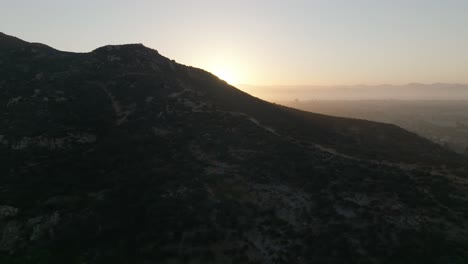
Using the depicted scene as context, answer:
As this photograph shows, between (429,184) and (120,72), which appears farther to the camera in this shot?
(120,72)

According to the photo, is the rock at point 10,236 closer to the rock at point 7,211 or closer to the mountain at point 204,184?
the mountain at point 204,184

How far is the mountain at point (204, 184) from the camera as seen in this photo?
32438mm

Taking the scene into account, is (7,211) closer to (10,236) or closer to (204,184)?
(10,236)

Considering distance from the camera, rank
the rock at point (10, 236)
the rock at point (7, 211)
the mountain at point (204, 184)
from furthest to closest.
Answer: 1. the rock at point (7, 211)
2. the mountain at point (204, 184)
3. the rock at point (10, 236)

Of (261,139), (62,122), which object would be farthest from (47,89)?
(261,139)

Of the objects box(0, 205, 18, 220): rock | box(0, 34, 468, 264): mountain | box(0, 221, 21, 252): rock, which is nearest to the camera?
box(0, 221, 21, 252): rock

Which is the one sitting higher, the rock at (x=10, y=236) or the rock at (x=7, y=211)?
the rock at (x=7, y=211)

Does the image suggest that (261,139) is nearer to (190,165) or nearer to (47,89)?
(190,165)

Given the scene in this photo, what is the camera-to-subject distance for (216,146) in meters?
54.2

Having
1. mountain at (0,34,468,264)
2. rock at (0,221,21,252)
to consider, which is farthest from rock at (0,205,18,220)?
rock at (0,221,21,252)

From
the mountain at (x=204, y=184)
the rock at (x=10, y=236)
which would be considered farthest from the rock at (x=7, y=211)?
the rock at (x=10, y=236)

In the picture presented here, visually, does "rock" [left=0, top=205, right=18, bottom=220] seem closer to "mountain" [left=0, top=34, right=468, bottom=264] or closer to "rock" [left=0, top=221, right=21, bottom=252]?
"mountain" [left=0, top=34, right=468, bottom=264]

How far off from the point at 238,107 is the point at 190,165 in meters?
28.6

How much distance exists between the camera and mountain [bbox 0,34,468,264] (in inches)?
1277
